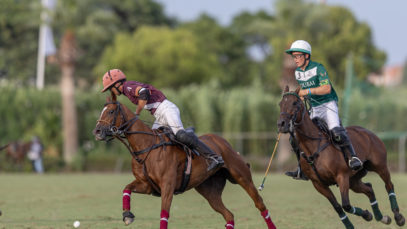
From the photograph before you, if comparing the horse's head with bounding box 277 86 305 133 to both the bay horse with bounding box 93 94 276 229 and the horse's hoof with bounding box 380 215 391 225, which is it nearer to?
the bay horse with bounding box 93 94 276 229

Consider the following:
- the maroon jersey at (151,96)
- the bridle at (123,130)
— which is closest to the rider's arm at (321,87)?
the maroon jersey at (151,96)

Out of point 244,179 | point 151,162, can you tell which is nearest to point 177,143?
point 151,162

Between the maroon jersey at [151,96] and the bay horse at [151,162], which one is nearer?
the bay horse at [151,162]

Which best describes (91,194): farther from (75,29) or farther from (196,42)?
(196,42)

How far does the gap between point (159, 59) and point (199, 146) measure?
4434 cm

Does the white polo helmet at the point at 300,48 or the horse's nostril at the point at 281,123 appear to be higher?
the white polo helmet at the point at 300,48

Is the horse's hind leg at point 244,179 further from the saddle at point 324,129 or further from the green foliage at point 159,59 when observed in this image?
the green foliage at point 159,59

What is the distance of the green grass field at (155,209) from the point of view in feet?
40.8

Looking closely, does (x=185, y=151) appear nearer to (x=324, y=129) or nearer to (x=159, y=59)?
(x=324, y=129)

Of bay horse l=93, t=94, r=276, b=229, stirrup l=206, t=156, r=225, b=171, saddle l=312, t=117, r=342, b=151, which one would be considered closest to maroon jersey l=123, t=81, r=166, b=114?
bay horse l=93, t=94, r=276, b=229

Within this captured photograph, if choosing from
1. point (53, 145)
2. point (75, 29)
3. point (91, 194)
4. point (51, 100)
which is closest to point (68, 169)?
point (53, 145)

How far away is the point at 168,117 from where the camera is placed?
10492 mm

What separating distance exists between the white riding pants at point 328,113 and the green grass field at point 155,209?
1932 mm

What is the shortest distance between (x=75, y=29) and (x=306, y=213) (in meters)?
27.1
